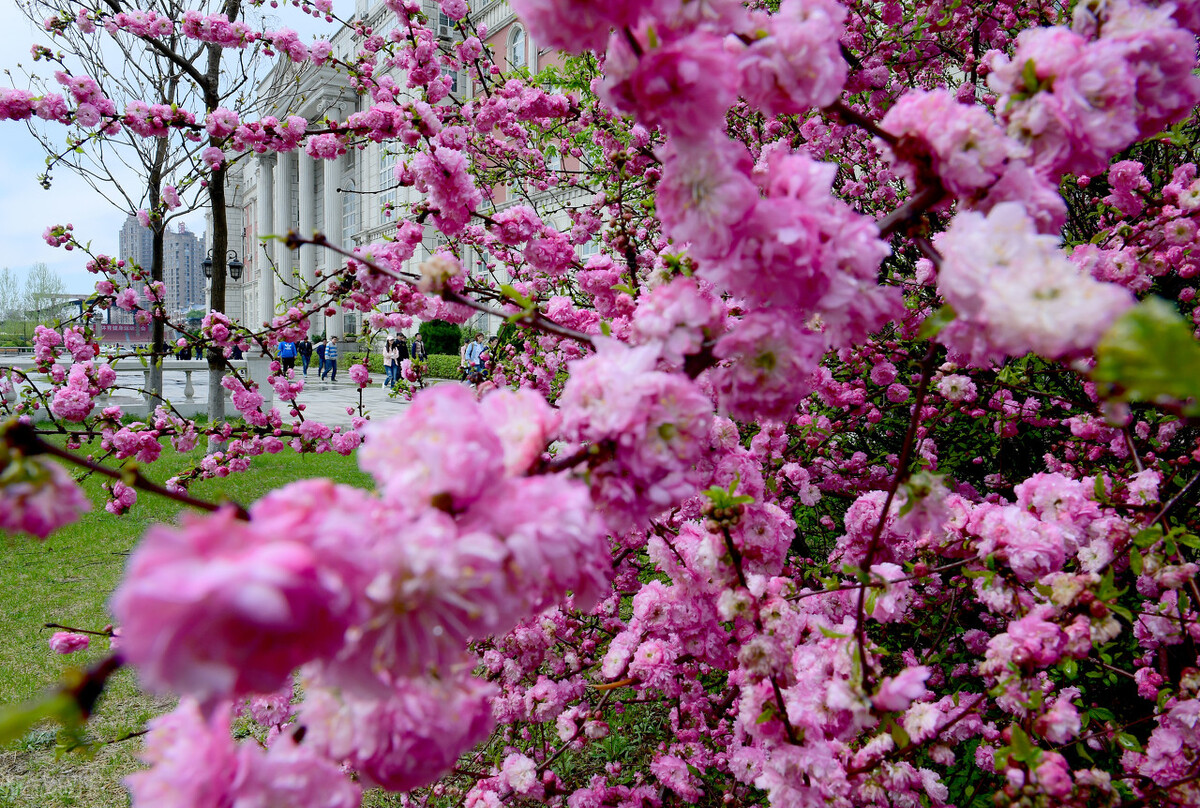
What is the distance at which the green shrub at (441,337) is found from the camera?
22.8 m

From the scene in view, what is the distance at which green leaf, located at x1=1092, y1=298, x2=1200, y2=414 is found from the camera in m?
0.50

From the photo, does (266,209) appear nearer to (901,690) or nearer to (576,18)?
(576,18)

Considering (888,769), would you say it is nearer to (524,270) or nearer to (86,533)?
(524,270)

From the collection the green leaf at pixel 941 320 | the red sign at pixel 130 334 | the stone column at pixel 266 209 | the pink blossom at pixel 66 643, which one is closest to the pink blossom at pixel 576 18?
the green leaf at pixel 941 320

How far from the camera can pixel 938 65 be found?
4176mm

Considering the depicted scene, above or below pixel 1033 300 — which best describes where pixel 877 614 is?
below

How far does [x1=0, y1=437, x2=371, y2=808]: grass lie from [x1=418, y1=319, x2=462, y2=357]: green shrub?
15.3 m

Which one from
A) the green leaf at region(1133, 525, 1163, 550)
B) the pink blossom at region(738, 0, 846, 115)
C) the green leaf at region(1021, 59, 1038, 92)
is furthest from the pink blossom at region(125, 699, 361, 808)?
the green leaf at region(1133, 525, 1163, 550)

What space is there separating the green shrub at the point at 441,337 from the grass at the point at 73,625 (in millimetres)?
15286

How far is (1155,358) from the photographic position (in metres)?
0.51

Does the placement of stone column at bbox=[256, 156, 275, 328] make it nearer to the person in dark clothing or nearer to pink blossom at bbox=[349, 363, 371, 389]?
the person in dark clothing

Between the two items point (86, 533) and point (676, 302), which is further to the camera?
point (86, 533)

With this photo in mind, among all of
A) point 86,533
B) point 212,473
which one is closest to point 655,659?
point 212,473

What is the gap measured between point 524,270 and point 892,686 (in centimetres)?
396
